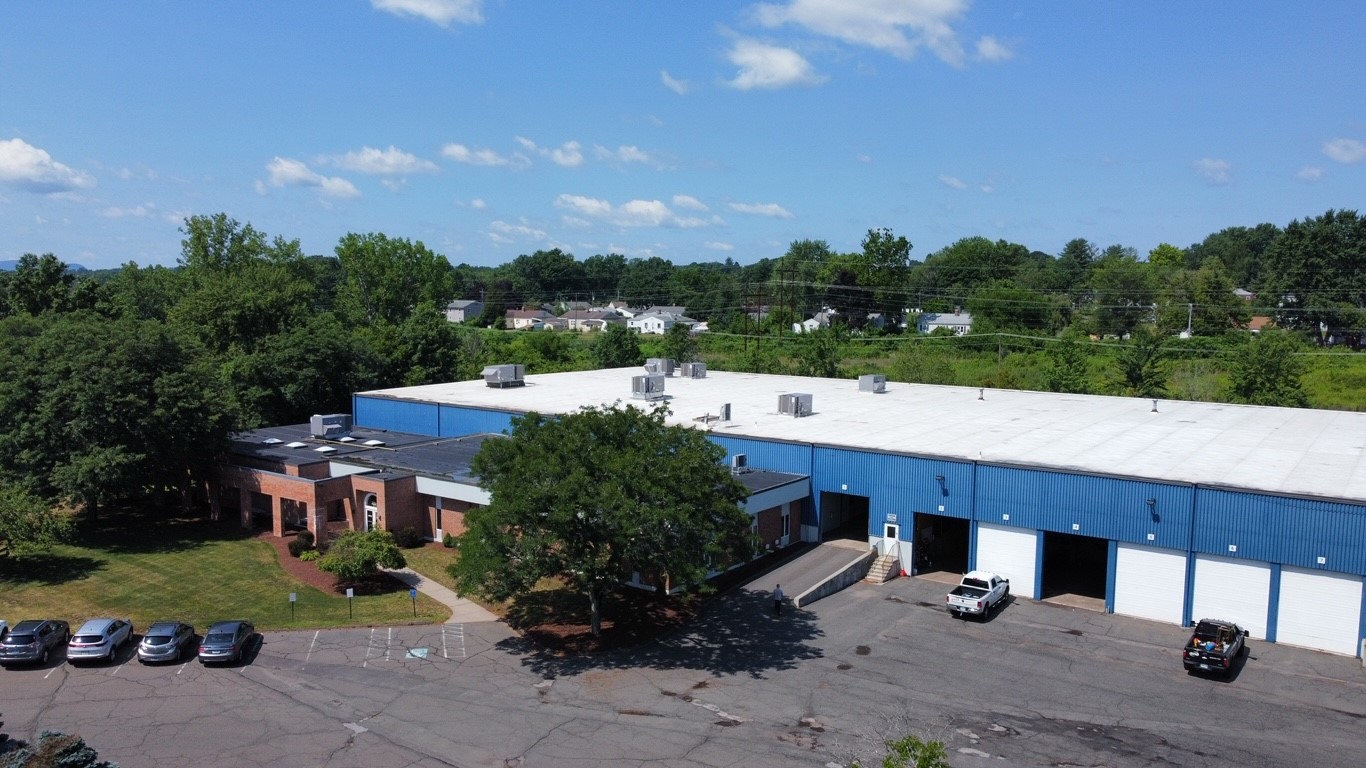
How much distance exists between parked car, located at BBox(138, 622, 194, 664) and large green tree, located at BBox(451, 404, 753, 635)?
25.2 ft

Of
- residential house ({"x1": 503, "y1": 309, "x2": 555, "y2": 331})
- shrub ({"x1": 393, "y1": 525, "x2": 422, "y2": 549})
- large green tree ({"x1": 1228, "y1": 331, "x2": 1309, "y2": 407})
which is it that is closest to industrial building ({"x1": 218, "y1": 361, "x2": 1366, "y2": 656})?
shrub ({"x1": 393, "y1": 525, "x2": 422, "y2": 549})

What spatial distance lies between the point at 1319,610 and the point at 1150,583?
14.5ft

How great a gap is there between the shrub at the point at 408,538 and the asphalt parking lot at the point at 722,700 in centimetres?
869

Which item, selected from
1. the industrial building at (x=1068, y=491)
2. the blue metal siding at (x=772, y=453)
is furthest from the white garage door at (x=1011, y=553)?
the blue metal siding at (x=772, y=453)

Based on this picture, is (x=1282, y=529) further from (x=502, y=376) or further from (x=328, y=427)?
(x=502, y=376)

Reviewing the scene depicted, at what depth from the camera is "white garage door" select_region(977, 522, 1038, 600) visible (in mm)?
30656

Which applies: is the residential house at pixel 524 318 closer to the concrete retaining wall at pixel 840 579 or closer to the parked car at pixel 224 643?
the concrete retaining wall at pixel 840 579

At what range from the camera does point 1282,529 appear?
26.4 m

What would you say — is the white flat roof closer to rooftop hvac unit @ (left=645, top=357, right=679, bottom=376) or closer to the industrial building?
the industrial building

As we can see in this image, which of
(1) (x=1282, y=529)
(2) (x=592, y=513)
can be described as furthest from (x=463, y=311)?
(1) (x=1282, y=529)

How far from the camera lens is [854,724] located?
20531mm

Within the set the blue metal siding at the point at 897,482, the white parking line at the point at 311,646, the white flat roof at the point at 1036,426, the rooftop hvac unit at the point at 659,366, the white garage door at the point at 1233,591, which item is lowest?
the white parking line at the point at 311,646

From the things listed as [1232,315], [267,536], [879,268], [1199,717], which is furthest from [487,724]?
[879,268]

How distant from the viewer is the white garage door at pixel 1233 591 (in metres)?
26.8
